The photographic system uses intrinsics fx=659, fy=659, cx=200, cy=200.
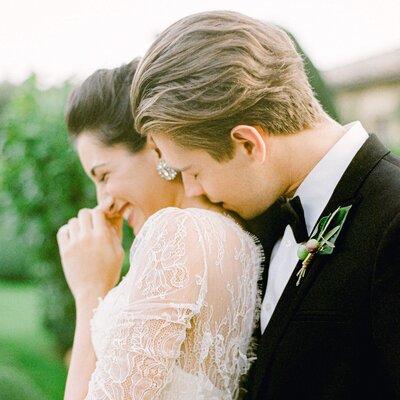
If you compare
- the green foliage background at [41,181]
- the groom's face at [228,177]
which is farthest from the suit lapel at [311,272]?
the green foliage background at [41,181]

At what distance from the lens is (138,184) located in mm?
2607

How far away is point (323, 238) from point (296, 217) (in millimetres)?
169

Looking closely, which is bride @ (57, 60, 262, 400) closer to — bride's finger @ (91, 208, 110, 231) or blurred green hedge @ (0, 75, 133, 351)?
bride's finger @ (91, 208, 110, 231)

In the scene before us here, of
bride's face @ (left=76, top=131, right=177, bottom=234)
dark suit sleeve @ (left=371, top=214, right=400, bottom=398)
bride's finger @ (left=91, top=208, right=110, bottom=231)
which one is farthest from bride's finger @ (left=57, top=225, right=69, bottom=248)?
dark suit sleeve @ (left=371, top=214, right=400, bottom=398)

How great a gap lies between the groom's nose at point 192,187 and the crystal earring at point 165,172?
1.04ft

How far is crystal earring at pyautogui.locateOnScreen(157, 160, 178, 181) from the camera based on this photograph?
2549mm

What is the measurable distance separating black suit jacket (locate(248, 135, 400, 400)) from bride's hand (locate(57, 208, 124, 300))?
940mm

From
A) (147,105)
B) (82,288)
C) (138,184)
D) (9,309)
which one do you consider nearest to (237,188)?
(147,105)

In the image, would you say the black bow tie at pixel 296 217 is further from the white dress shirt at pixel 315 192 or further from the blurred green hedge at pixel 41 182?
the blurred green hedge at pixel 41 182

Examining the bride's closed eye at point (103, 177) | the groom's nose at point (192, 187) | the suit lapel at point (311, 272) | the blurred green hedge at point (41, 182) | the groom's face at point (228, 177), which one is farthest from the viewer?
the blurred green hedge at point (41, 182)

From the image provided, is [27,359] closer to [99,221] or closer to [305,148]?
[99,221]

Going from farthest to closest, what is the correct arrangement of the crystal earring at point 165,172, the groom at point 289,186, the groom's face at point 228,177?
the crystal earring at point 165,172 → the groom's face at point 228,177 → the groom at point 289,186

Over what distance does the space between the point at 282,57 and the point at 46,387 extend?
19.1 ft

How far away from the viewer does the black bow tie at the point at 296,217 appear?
6.48ft
